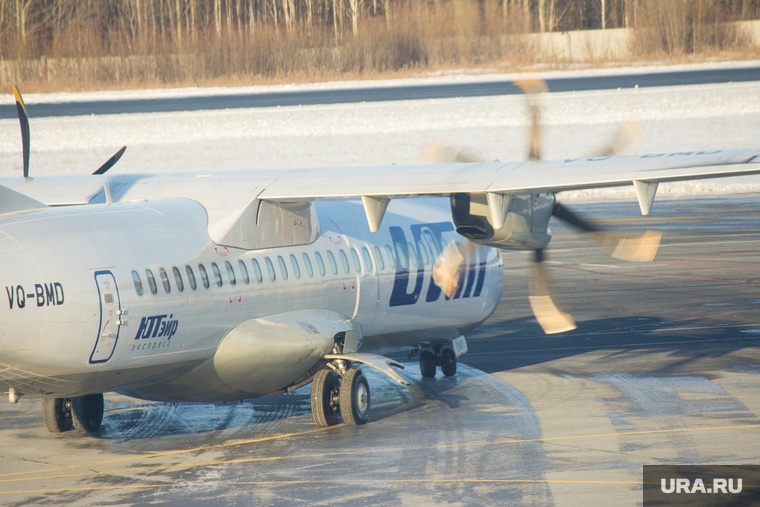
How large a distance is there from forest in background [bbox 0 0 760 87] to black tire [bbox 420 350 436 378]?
47010 millimetres

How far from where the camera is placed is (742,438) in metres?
12.4

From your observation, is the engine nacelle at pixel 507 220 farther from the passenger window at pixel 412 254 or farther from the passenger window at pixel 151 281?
the passenger window at pixel 151 281

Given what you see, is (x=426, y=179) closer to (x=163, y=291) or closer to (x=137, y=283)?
(x=163, y=291)

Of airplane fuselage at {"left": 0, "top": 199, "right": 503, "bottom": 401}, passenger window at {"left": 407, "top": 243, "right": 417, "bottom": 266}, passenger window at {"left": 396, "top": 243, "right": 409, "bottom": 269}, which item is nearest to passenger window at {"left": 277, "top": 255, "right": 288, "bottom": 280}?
airplane fuselage at {"left": 0, "top": 199, "right": 503, "bottom": 401}

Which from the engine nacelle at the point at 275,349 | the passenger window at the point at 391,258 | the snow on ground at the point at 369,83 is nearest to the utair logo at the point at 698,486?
the engine nacelle at the point at 275,349

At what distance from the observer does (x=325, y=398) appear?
1411cm

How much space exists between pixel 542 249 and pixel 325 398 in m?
4.41

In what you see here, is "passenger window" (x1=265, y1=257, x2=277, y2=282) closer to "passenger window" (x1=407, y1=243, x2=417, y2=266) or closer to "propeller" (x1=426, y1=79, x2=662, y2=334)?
"passenger window" (x1=407, y1=243, x2=417, y2=266)

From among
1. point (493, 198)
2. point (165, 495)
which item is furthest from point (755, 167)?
point (165, 495)

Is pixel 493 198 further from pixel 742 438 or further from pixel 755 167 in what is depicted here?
pixel 742 438

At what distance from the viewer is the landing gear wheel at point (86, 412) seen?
14.0m

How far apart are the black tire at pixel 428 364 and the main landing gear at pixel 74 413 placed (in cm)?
625

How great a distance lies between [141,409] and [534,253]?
23.8 ft

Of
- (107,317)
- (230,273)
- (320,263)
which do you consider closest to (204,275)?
(230,273)
